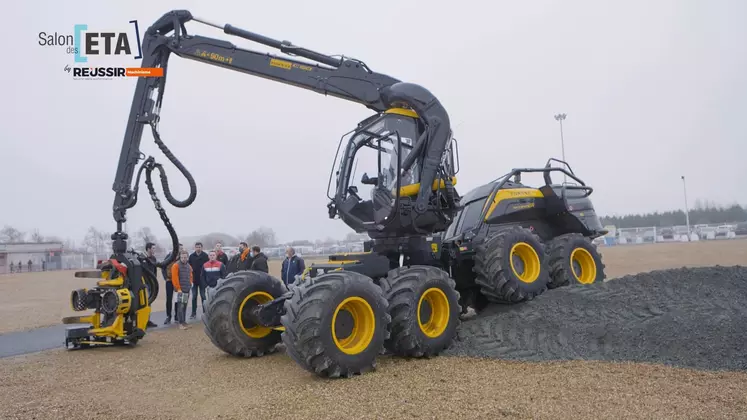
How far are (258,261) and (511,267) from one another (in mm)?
5888

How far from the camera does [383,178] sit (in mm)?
7461

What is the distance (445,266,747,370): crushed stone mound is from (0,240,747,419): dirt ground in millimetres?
391

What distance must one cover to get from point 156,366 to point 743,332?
23.2ft

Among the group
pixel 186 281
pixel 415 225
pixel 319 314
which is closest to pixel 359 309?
pixel 319 314

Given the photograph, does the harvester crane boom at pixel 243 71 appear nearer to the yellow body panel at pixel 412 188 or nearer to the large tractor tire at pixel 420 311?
the yellow body panel at pixel 412 188

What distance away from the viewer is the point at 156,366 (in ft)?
23.1

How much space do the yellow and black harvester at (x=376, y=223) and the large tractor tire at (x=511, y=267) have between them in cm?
2

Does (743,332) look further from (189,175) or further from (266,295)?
(189,175)

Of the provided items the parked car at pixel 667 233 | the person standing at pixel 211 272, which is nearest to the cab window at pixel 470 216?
the person standing at pixel 211 272

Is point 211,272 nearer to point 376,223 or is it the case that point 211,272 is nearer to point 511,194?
point 376,223

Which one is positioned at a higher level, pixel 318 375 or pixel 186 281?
pixel 186 281

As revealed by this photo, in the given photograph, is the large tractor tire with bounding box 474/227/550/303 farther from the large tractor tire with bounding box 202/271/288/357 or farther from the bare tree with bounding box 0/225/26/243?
the bare tree with bounding box 0/225/26/243

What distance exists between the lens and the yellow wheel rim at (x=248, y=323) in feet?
23.5

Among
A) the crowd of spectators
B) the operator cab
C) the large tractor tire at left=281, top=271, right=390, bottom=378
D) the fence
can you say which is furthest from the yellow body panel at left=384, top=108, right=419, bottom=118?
the fence
